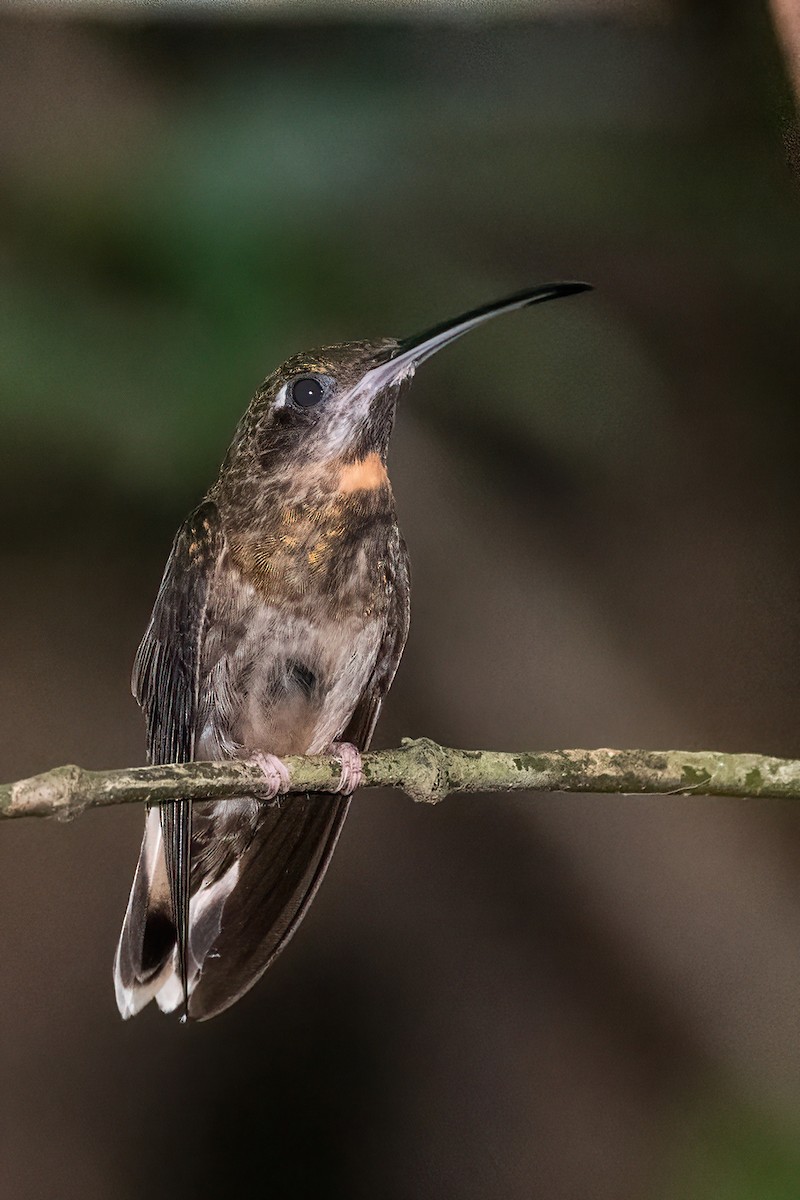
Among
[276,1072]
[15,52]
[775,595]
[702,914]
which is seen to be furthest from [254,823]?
[15,52]

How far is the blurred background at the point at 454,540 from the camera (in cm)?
106

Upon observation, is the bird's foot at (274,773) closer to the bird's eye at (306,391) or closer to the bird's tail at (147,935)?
the bird's tail at (147,935)

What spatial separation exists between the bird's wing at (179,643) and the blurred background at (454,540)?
7 cm

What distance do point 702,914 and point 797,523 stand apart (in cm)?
44

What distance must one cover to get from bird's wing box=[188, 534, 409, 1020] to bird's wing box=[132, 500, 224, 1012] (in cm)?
7

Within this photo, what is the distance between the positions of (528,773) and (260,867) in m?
0.42

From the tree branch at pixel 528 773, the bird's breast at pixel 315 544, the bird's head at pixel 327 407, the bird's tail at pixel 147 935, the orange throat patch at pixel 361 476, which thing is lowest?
the bird's tail at pixel 147 935

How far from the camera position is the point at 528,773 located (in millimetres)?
792

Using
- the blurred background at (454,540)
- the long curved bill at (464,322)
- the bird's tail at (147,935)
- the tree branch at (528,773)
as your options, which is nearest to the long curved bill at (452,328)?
the long curved bill at (464,322)

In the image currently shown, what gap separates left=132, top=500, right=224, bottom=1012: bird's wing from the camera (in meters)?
0.99

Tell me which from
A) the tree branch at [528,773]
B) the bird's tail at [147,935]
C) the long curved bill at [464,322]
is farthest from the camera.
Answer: the bird's tail at [147,935]

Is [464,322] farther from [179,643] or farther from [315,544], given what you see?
[179,643]

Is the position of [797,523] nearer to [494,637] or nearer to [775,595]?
[775,595]

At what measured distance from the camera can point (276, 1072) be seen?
1.13 m
